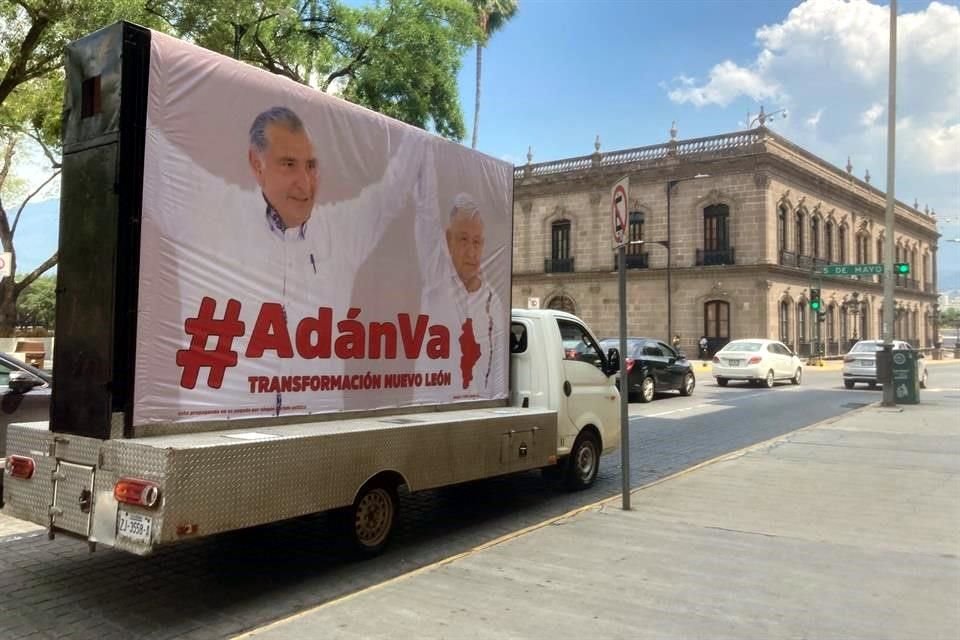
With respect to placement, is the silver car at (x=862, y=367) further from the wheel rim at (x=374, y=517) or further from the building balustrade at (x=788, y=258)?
the wheel rim at (x=374, y=517)

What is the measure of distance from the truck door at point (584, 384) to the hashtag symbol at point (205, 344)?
3.64 meters

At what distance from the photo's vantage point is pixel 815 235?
45.7 meters

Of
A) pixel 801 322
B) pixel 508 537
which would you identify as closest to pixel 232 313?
pixel 508 537

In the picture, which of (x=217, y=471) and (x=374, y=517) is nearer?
(x=217, y=471)

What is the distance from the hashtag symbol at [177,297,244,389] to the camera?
4465mm

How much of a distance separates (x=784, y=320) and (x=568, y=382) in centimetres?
3791

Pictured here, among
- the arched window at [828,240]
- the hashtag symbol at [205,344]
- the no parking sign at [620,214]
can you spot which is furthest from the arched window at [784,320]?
the hashtag symbol at [205,344]

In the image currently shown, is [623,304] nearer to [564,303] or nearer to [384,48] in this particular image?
[384,48]

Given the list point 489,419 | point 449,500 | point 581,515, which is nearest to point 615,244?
point 489,419

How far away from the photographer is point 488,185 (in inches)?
274

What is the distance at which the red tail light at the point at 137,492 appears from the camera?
4.01 metres

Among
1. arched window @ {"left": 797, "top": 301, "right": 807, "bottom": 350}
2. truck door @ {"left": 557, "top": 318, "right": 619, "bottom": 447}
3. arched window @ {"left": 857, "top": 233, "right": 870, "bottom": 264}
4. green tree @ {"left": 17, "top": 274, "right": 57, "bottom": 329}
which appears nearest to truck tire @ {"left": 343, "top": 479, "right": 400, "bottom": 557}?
truck door @ {"left": 557, "top": 318, "right": 619, "bottom": 447}

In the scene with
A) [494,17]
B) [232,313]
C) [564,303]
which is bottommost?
[232,313]

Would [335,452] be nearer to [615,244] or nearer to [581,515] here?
[581,515]
